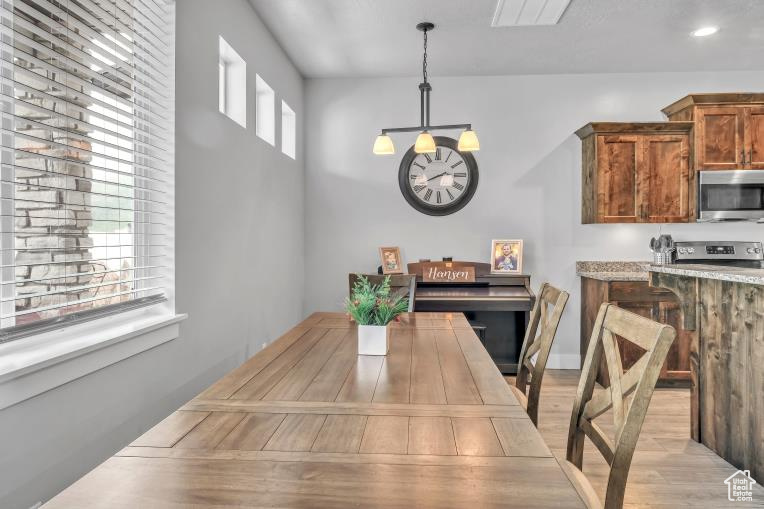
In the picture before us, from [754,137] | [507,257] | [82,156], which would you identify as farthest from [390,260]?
[754,137]

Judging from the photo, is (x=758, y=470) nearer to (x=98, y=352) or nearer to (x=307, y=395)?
(x=307, y=395)

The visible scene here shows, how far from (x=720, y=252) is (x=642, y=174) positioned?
1.07 metres

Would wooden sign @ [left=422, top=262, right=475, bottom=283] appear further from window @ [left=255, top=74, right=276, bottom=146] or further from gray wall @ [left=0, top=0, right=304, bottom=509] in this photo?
window @ [left=255, top=74, right=276, bottom=146]

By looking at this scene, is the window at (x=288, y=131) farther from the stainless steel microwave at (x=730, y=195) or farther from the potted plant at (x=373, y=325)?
the stainless steel microwave at (x=730, y=195)

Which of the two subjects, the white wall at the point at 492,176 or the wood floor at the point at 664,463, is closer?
the wood floor at the point at 664,463

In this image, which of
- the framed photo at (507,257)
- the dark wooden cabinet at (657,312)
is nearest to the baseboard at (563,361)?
the dark wooden cabinet at (657,312)

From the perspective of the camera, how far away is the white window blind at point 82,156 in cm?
142

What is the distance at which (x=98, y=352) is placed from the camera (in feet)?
5.56

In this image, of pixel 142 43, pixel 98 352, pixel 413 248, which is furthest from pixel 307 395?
pixel 413 248

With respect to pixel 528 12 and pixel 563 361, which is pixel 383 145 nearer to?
pixel 528 12

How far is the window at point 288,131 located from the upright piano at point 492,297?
1457 millimetres

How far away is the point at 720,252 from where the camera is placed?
4.43 meters

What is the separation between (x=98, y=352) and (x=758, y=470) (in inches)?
112

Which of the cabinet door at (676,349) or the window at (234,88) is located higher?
the window at (234,88)
